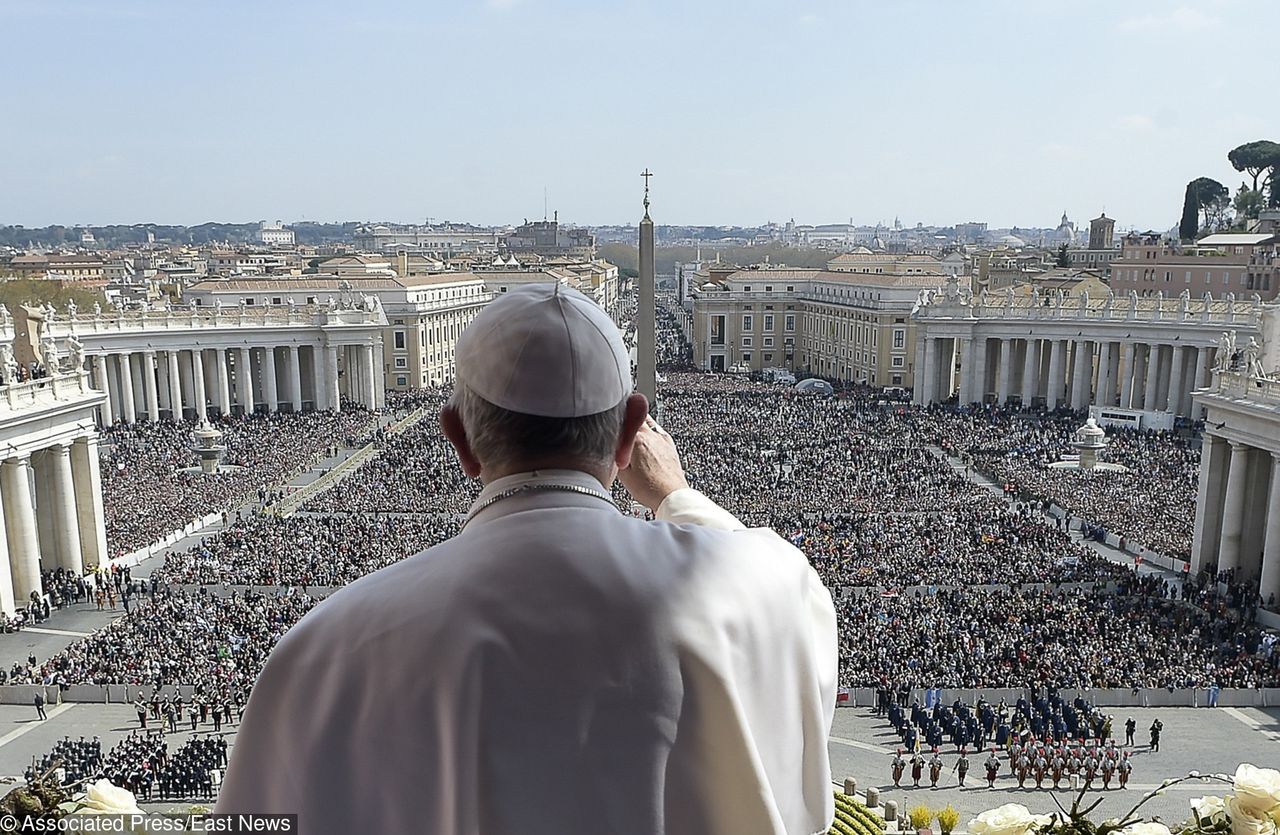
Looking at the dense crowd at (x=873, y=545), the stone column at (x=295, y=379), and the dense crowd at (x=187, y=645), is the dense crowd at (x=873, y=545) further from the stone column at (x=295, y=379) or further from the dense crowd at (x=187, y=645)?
the stone column at (x=295, y=379)

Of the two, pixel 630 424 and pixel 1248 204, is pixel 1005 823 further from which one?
pixel 1248 204

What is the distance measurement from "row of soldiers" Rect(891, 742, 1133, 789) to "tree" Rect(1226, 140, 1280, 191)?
100008mm

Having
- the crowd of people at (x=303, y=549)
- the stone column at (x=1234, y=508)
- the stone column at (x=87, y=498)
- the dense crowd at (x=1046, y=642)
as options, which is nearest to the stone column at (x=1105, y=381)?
the stone column at (x=1234, y=508)

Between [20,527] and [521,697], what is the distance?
3004 centimetres

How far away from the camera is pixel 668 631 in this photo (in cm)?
207

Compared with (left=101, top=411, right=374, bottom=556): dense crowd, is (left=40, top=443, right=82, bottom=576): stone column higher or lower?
higher

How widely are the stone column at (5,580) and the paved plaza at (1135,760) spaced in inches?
831

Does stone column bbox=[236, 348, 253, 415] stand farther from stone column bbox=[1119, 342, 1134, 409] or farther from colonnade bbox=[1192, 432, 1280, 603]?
stone column bbox=[1119, 342, 1134, 409]

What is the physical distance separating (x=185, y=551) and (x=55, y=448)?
4.85 meters

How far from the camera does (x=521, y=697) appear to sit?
2004 mm

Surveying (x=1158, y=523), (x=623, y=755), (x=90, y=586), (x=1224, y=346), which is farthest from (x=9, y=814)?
(x=1158, y=523)

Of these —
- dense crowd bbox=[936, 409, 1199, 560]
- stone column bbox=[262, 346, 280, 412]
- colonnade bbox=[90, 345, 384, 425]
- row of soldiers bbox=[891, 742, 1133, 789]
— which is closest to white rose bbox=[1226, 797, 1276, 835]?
row of soldiers bbox=[891, 742, 1133, 789]

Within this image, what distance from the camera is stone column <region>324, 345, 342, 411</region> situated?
61375 millimetres

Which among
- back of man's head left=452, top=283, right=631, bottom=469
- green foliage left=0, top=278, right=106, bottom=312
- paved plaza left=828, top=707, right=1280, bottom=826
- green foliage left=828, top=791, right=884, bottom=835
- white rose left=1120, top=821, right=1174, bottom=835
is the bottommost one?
paved plaza left=828, top=707, right=1280, bottom=826
